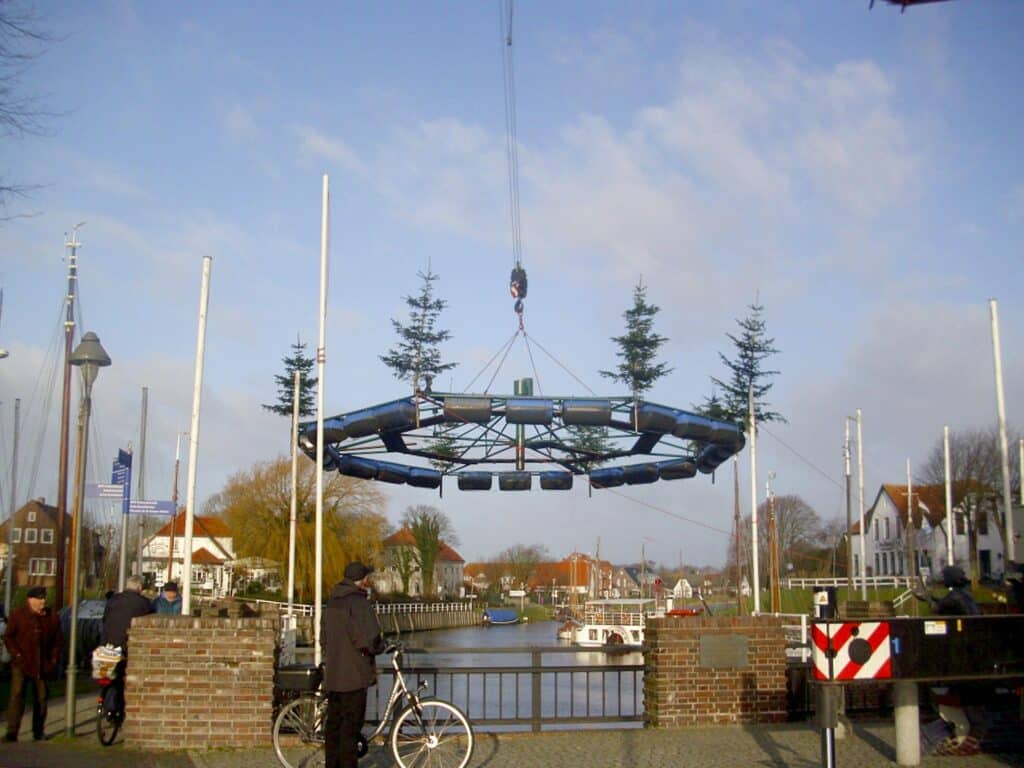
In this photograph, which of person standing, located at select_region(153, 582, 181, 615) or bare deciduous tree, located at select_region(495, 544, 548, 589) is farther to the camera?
bare deciduous tree, located at select_region(495, 544, 548, 589)

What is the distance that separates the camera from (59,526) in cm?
2805

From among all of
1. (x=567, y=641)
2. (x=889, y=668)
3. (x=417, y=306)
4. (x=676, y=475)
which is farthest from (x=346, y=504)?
(x=889, y=668)

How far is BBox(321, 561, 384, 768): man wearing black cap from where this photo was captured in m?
9.52

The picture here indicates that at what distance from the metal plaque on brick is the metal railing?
0.86 metres

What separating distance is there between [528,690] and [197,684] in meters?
15.1

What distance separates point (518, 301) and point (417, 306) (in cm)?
542

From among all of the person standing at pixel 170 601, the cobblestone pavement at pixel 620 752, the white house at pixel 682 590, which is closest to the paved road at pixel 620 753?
the cobblestone pavement at pixel 620 752

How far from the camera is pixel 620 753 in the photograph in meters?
11.4

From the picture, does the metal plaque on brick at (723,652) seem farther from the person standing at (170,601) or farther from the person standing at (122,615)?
the person standing at (170,601)

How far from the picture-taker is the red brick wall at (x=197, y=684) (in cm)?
1192

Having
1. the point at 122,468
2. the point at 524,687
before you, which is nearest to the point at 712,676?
the point at 122,468

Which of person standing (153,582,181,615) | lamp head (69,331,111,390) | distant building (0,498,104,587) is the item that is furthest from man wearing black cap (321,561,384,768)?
distant building (0,498,104,587)

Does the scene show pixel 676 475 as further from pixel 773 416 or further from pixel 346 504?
pixel 346 504

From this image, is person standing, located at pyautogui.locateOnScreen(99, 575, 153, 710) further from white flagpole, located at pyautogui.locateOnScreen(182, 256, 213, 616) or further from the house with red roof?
the house with red roof
